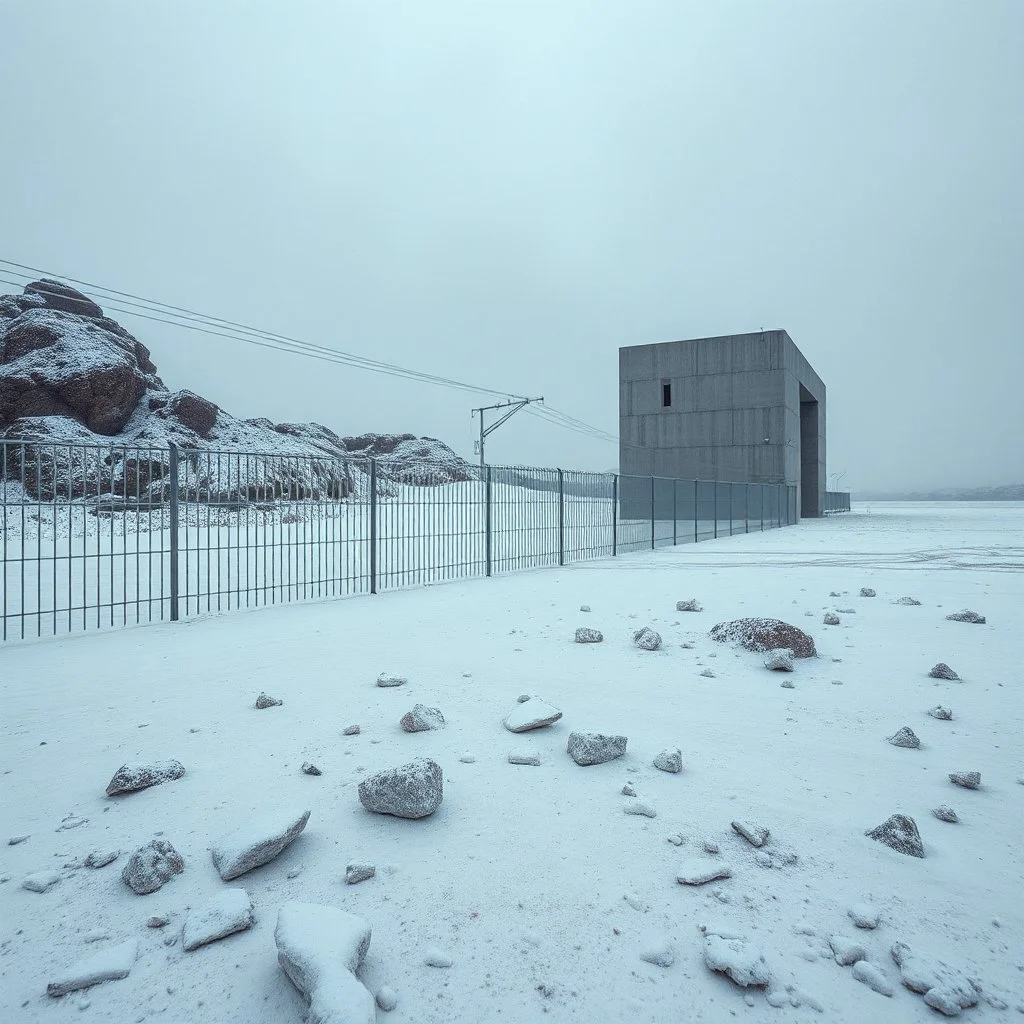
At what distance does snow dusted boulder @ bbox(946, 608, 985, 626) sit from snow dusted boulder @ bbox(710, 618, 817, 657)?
7.09 feet

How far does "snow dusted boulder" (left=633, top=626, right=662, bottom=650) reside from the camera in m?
4.96

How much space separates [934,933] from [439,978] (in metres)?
1.37

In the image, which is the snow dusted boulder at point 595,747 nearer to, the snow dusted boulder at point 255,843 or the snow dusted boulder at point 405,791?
the snow dusted boulder at point 405,791

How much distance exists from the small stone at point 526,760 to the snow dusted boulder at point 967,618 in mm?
5088

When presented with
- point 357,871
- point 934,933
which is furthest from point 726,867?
point 357,871

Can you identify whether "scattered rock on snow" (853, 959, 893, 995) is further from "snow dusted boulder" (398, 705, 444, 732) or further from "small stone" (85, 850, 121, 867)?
"small stone" (85, 850, 121, 867)

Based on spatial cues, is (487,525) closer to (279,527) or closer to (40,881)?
(279,527)

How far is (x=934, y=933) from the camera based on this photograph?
66.4 inches

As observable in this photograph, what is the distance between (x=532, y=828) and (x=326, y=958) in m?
0.94

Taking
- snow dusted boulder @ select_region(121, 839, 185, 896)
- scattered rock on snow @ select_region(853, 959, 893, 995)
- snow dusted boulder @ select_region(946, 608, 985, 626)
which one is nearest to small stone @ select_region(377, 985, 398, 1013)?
snow dusted boulder @ select_region(121, 839, 185, 896)

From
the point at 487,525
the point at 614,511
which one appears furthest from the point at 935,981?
the point at 614,511

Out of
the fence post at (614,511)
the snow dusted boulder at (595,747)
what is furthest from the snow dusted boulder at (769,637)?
the fence post at (614,511)

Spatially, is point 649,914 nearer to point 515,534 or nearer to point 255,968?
point 255,968

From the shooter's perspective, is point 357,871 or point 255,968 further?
point 357,871
